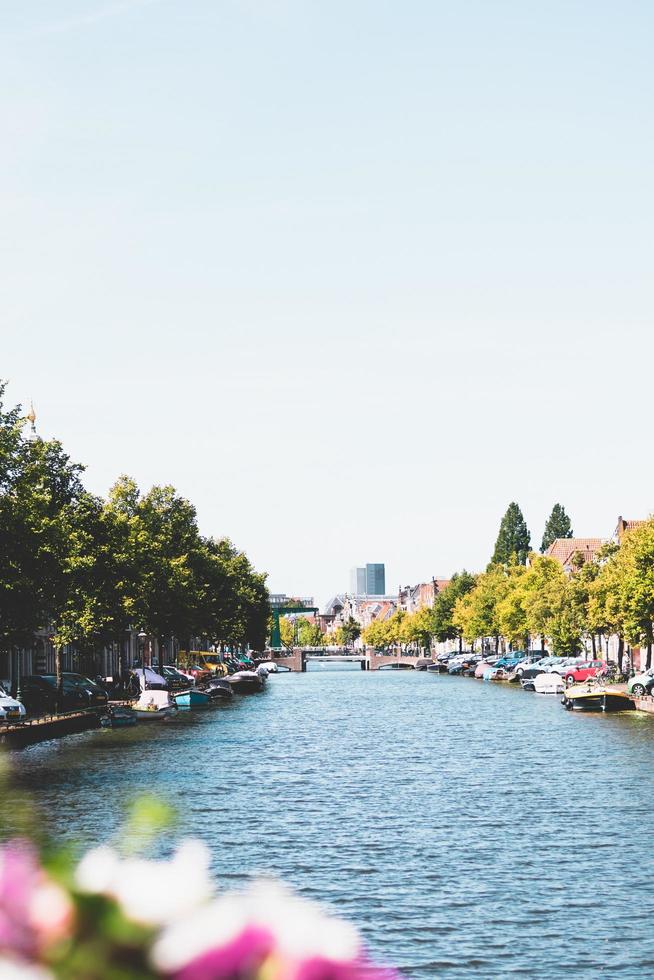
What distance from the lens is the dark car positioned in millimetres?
68375

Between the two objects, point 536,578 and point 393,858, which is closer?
point 393,858

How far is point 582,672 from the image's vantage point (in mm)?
93188

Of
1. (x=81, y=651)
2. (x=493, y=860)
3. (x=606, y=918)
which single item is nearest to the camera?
(x=606, y=918)

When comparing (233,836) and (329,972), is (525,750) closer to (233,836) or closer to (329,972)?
(233,836)

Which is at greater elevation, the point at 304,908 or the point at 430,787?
the point at 304,908

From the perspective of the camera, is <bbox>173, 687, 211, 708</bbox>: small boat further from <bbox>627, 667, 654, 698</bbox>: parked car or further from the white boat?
<bbox>627, 667, 654, 698</bbox>: parked car

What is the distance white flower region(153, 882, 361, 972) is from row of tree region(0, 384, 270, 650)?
44534 millimetres

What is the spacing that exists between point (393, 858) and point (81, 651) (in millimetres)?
53220

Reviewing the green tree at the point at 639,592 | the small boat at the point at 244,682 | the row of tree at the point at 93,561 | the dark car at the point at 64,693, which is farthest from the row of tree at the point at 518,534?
the dark car at the point at 64,693

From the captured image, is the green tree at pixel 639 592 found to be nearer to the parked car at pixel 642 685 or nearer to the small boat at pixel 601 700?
the parked car at pixel 642 685

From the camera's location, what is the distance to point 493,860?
24938mm

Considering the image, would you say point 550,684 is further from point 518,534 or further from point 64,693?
point 518,534

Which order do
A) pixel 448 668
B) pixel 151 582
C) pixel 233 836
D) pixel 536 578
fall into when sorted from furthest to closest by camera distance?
1. pixel 448 668
2. pixel 536 578
3. pixel 151 582
4. pixel 233 836

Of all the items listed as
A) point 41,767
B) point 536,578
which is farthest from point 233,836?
point 536,578
